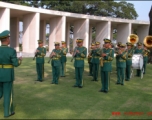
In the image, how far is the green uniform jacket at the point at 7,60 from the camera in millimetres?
4777

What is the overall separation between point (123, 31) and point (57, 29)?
11.1m

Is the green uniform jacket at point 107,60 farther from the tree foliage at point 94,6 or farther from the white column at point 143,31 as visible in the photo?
the tree foliage at point 94,6

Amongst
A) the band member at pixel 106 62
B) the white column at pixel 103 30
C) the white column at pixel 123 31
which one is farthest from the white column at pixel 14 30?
the band member at pixel 106 62

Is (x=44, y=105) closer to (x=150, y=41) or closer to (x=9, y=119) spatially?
(x=9, y=119)

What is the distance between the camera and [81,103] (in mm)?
6020

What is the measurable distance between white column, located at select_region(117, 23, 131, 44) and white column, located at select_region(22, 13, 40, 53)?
14028 mm

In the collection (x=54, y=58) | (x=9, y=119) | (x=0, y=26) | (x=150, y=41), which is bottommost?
(x=9, y=119)

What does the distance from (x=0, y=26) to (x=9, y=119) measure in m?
17.9

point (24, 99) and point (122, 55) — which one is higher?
point (122, 55)

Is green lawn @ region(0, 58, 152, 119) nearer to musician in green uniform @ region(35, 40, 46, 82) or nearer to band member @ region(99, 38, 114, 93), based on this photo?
band member @ region(99, 38, 114, 93)

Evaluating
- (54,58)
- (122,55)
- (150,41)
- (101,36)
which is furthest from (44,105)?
(101,36)

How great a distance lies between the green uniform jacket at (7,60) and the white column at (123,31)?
28.3 metres

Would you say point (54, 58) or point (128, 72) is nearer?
point (54, 58)

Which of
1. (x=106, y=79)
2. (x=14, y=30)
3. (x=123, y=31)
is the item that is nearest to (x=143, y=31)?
(x=123, y=31)
